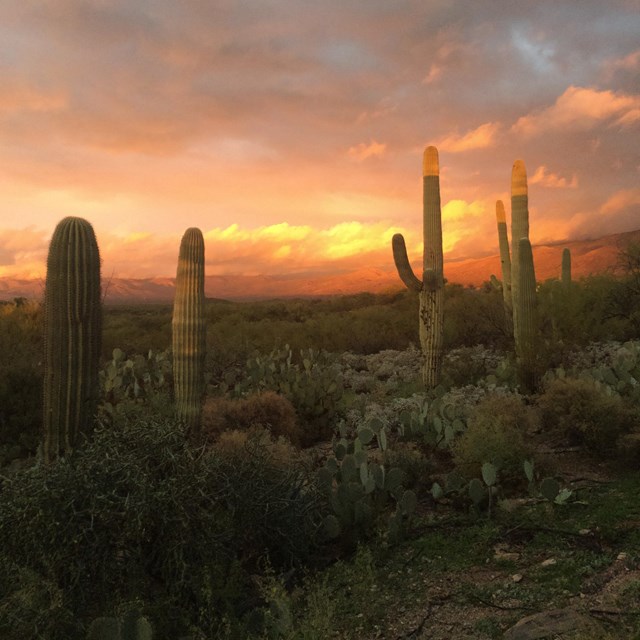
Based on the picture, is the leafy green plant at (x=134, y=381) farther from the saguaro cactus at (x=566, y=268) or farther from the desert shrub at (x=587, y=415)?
the saguaro cactus at (x=566, y=268)

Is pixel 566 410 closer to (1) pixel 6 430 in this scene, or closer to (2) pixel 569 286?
(1) pixel 6 430

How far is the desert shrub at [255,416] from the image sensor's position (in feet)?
29.9

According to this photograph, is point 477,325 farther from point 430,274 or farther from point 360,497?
point 360,497

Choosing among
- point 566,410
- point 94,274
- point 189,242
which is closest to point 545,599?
point 566,410

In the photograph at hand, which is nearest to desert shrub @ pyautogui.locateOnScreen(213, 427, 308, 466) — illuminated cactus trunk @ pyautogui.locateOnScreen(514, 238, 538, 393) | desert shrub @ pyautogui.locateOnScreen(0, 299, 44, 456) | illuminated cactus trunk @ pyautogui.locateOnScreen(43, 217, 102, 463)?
illuminated cactus trunk @ pyautogui.locateOnScreen(43, 217, 102, 463)

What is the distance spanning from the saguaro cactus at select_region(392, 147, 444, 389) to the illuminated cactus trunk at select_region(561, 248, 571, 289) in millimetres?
7368

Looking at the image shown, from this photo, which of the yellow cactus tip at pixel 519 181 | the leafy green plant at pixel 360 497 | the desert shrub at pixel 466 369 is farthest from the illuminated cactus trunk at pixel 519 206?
the leafy green plant at pixel 360 497

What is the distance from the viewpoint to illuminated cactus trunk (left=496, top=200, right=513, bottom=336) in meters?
18.8

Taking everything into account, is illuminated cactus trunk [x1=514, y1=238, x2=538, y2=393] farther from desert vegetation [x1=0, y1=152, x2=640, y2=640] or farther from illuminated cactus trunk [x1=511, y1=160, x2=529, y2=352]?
illuminated cactus trunk [x1=511, y1=160, x2=529, y2=352]

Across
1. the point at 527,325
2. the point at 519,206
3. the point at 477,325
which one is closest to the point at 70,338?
the point at 527,325

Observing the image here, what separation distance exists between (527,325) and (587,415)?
5.16m

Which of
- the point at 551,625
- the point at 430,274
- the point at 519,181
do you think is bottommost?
the point at 551,625

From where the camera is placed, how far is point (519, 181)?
17438mm

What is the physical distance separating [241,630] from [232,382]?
889 centimetres
